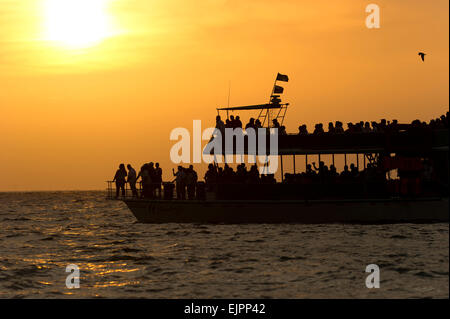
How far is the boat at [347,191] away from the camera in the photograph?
94.3 ft

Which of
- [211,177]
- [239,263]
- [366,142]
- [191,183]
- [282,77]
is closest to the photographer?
[239,263]

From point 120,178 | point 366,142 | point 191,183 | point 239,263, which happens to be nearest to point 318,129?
point 366,142

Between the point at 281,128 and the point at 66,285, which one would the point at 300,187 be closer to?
the point at 281,128

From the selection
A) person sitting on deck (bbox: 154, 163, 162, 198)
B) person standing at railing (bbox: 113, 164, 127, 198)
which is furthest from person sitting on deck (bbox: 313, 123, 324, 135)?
person standing at railing (bbox: 113, 164, 127, 198)

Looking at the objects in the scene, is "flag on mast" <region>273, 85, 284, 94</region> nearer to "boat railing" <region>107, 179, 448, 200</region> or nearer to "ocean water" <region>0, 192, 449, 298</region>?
"boat railing" <region>107, 179, 448, 200</region>

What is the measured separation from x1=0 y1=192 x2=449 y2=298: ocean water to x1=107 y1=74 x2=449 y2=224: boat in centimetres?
61

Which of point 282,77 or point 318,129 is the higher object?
point 282,77

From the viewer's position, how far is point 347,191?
97.7 ft

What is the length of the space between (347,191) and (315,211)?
154cm

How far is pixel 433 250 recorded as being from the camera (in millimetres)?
20438

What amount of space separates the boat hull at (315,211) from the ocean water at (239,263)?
0.42 metres

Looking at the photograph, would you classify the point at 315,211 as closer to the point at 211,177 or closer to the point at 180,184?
the point at 211,177
